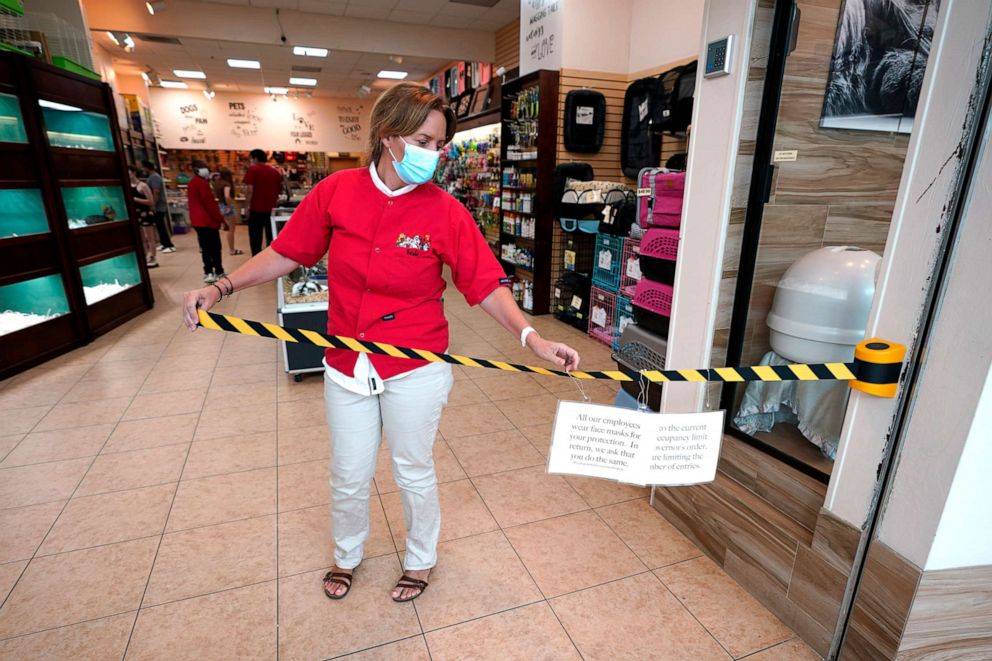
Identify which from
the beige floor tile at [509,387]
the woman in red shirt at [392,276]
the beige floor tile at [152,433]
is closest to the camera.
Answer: the woman in red shirt at [392,276]

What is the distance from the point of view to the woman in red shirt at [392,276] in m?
1.53

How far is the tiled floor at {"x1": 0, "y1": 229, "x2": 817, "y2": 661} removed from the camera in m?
1.80

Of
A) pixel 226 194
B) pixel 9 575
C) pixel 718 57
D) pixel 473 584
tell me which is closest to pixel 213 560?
pixel 9 575

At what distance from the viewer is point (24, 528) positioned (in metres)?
2.34

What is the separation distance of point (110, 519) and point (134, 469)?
0.47 metres

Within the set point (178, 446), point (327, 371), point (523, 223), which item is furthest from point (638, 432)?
point (523, 223)

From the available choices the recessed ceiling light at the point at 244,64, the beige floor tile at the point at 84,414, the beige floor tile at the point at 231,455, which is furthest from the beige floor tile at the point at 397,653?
the recessed ceiling light at the point at 244,64

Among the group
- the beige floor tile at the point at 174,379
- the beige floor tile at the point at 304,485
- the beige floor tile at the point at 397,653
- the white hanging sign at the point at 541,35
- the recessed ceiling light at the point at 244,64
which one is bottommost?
the beige floor tile at the point at 174,379

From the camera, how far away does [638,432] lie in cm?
140

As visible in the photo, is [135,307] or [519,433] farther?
[135,307]

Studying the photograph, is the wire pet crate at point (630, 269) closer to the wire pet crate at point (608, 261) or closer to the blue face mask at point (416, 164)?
the wire pet crate at point (608, 261)

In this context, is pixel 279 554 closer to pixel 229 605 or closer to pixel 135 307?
pixel 229 605

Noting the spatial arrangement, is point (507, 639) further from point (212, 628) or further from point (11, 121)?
point (11, 121)

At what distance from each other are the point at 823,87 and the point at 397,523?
267 centimetres
